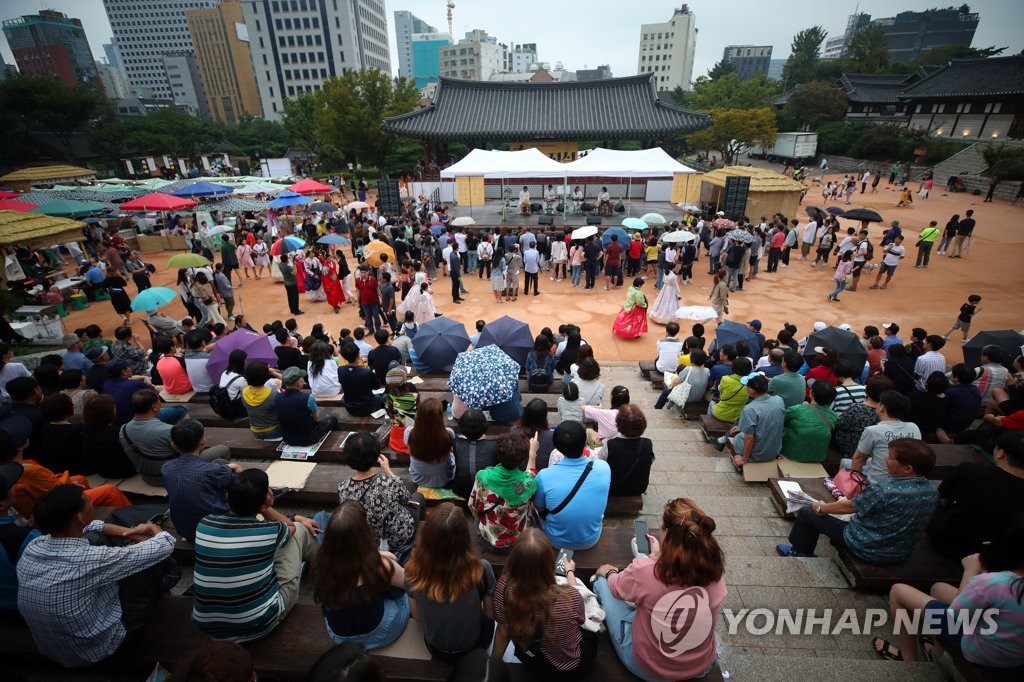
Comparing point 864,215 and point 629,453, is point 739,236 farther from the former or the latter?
point 629,453

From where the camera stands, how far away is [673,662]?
7.97ft

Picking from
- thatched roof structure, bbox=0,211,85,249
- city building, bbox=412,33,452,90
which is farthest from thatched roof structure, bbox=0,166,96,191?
city building, bbox=412,33,452,90

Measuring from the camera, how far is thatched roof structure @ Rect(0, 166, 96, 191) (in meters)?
23.8

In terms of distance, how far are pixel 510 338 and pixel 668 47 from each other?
398ft

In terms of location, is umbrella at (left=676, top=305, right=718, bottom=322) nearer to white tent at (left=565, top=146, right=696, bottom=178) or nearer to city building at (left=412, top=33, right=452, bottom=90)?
white tent at (left=565, top=146, right=696, bottom=178)

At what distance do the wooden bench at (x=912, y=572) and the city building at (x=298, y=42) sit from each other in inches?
3329

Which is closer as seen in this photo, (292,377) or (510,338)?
(292,377)

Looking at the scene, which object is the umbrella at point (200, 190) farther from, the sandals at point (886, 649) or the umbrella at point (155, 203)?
the sandals at point (886, 649)

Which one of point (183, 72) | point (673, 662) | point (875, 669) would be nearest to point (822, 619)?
point (875, 669)

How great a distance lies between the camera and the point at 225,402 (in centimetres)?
536

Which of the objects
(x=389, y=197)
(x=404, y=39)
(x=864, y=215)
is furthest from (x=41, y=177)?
(x=404, y=39)

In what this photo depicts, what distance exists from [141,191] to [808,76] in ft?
224

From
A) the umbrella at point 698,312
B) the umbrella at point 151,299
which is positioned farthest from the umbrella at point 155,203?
the umbrella at point 698,312

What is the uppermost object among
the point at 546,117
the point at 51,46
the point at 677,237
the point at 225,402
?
the point at 51,46
